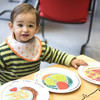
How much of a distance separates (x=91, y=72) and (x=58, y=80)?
0.22 metres

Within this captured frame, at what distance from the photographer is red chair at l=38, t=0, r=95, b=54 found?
6.51ft

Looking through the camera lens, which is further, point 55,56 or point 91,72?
point 55,56

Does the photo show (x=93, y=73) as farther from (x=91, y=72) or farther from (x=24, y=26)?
(x=24, y=26)

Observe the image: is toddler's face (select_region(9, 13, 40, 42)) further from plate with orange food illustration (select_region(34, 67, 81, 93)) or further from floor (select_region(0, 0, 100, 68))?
floor (select_region(0, 0, 100, 68))

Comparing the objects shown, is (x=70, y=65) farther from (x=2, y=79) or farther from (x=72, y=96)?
(x=2, y=79)

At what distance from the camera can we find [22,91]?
695 mm

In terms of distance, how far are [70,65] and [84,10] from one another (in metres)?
1.30

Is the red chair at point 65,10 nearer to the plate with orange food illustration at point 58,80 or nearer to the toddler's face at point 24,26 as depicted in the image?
the toddler's face at point 24,26

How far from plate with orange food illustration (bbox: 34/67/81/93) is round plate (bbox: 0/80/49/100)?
0.12 ft

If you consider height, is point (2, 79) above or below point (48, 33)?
above

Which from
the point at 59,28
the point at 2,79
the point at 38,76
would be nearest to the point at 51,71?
the point at 38,76

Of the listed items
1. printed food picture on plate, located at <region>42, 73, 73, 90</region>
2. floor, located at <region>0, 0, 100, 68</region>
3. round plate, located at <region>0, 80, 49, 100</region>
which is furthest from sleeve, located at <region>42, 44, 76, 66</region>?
floor, located at <region>0, 0, 100, 68</region>

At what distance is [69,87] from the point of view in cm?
76

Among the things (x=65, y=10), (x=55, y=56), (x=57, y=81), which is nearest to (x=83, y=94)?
(x=57, y=81)
